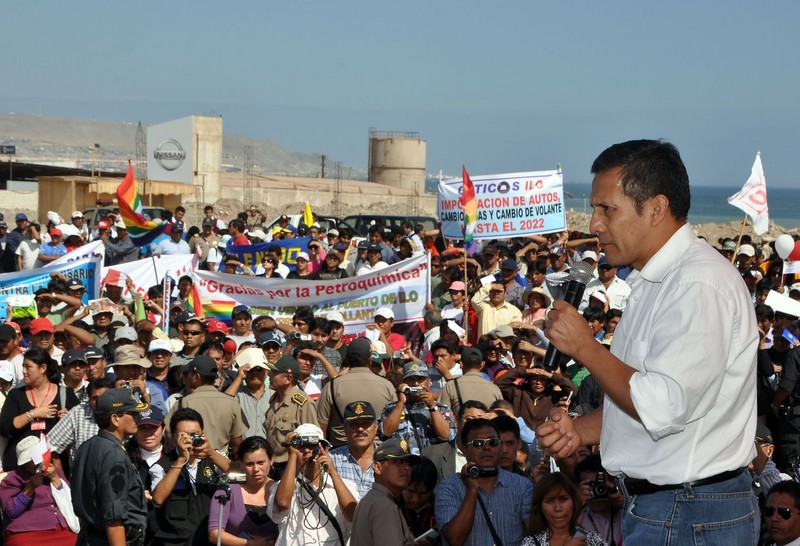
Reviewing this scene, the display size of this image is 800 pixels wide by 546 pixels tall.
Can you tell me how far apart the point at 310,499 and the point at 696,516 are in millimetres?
4070

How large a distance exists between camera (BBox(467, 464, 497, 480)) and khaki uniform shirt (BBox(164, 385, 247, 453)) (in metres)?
2.84

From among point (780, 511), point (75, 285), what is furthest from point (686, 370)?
point (75, 285)

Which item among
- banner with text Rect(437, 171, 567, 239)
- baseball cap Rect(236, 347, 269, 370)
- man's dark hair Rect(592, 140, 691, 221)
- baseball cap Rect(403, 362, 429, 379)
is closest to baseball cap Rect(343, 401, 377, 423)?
baseball cap Rect(403, 362, 429, 379)

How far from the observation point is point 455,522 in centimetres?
648

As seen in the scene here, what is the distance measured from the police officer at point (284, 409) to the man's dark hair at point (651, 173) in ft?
19.3

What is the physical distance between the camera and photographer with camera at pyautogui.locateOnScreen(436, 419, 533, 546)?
21.3 feet

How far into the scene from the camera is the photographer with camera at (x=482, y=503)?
21.3ft

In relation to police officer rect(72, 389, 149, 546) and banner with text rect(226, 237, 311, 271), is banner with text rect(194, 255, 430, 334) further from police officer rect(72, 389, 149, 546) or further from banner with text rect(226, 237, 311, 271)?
police officer rect(72, 389, 149, 546)

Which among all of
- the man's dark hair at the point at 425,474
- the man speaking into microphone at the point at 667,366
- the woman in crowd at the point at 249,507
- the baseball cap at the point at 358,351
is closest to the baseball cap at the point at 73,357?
the baseball cap at the point at 358,351

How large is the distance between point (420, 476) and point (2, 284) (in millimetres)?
9128

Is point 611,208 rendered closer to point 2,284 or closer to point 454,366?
point 454,366

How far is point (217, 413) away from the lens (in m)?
8.86

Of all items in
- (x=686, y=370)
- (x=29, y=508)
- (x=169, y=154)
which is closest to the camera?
(x=686, y=370)

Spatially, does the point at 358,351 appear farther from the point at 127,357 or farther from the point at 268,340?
the point at 127,357
